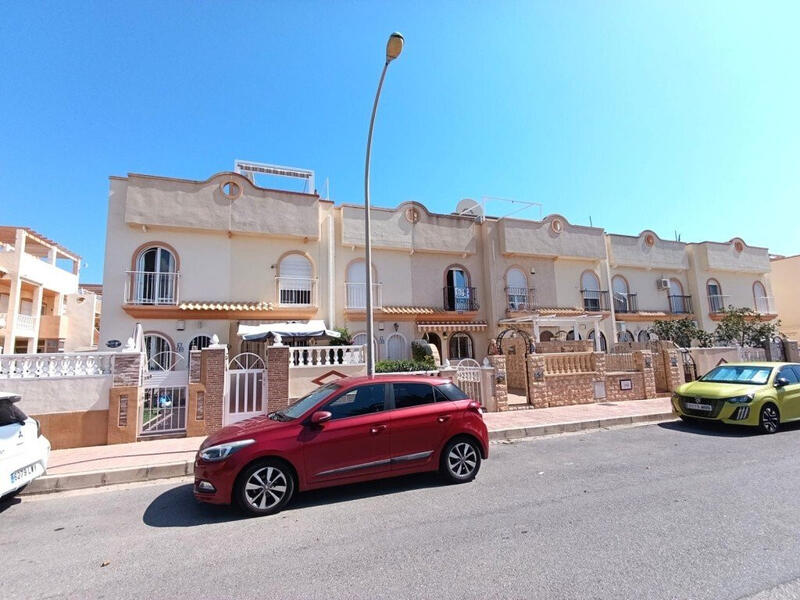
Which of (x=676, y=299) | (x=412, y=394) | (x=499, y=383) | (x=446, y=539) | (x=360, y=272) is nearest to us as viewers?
(x=446, y=539)

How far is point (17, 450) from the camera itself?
5.28m

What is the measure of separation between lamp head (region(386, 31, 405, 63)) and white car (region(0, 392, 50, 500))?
8130mm

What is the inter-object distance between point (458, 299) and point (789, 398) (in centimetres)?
1307

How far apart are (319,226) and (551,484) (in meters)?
15.0

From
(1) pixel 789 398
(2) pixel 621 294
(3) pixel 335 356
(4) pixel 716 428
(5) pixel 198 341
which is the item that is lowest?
(4) pixel 716 428

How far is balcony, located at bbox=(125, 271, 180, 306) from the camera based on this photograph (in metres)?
15.7

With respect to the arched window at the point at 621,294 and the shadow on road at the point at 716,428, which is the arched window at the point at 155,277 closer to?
the shadow on road at the point at 716,428

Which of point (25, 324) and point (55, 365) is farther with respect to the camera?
point (25, 324)

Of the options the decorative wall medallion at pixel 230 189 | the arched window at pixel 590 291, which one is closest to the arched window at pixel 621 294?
the arched window at pixel 590 291

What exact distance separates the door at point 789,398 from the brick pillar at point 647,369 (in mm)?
4417

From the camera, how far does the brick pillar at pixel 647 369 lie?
1370 centimetres

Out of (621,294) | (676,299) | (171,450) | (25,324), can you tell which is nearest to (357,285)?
(171,450)

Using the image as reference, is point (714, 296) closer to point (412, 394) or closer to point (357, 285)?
point (357, 285)

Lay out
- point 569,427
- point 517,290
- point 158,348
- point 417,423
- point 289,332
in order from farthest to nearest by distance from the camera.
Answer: point 517,290 → point 158,348 → point 289,332 → point 569,427 → point 417,423
